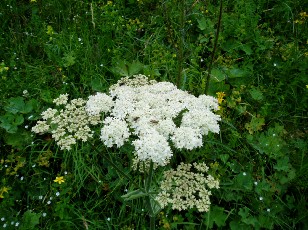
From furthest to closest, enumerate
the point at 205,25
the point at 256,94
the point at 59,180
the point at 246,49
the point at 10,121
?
the point at 205,25
the point at 246,49
the point at 256,94
the point at 10,121
the point at 59,180

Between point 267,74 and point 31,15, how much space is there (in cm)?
306

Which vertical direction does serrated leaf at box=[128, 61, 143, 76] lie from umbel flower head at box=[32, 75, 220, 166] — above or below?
below

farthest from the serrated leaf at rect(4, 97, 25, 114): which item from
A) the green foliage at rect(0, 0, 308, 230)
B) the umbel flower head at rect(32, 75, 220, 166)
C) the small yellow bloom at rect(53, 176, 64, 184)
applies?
the umbel flower head at rect(32, 75, 220, 166)

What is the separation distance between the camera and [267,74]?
3793 millimetres

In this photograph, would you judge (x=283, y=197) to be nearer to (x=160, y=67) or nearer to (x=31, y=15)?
(x=160, y=67)

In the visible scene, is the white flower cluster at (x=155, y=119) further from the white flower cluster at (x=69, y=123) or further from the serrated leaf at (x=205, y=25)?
the serrated leaf at (x=205, y=25)

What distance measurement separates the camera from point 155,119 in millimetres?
2023

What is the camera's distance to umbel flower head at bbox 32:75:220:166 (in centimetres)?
189

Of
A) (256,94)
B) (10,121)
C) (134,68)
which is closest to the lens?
(10,121)

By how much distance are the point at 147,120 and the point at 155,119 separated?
0.06m

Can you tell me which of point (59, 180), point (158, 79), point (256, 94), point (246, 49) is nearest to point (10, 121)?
point (59, 180)

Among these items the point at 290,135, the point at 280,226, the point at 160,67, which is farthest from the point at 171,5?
the point at 280,226

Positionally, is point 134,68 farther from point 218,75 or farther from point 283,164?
point 283,164

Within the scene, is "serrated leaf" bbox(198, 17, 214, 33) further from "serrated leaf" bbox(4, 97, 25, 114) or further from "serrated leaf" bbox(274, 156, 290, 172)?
"serrated leaf" bbox(4, 97, 25, 114)
